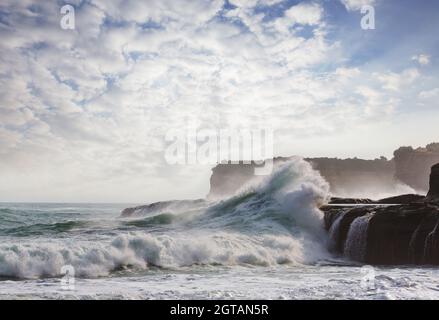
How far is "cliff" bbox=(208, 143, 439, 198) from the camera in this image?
80.1 meters

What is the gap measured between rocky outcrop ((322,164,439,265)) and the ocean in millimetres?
747

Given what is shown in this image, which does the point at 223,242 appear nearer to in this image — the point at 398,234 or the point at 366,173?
the point at 398,234

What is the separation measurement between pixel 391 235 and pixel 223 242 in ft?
17.2

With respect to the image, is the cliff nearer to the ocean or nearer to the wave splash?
the wave splash

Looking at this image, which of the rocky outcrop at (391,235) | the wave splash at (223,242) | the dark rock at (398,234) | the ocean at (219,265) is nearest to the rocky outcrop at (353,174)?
the wave splash at (223,242)

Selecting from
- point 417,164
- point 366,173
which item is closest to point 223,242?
point 417,164

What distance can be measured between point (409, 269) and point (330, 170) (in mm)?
85480

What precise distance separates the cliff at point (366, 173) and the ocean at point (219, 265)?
213 ft

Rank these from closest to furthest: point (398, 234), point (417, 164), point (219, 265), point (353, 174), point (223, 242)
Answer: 1. point (219, 265)
2. point (398, 234)
3. point (223, 242)
4. point (417, 164)
5. point (353, 174)

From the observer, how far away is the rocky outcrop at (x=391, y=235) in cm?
1166

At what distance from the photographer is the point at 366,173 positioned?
3831 inches

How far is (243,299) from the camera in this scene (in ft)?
22.4

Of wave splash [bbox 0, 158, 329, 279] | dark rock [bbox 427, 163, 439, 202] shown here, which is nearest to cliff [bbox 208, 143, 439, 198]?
wave splash [bbox 0, 158, 329, 279]
